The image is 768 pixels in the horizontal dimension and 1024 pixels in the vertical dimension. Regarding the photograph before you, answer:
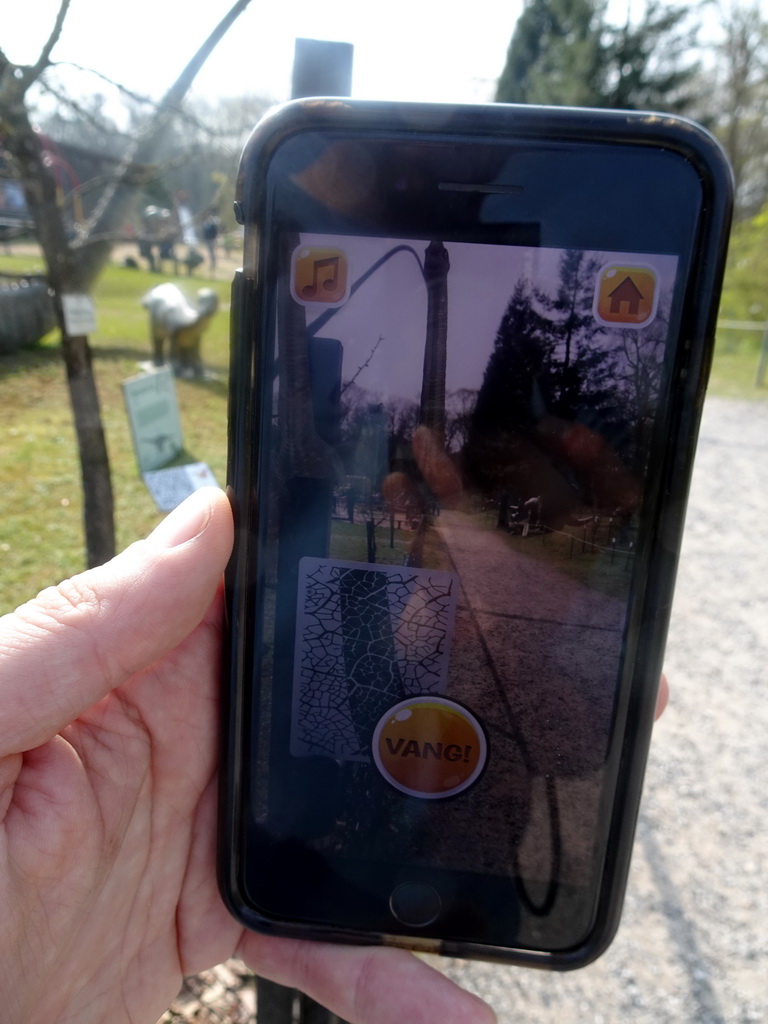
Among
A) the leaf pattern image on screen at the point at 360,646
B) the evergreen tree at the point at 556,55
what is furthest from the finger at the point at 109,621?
Answer: the evergreen tree at the point at 556,55

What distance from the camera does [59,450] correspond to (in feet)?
17.4

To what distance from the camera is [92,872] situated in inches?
40.8

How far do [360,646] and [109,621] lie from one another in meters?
0.35

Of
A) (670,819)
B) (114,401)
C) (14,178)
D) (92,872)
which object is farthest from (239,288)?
(114,401)

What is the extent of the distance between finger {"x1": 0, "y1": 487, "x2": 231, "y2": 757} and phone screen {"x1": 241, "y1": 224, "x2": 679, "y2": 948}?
9cm

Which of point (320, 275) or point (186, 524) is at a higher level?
point (320, 275)

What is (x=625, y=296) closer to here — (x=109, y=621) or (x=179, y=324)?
(x=109, y=621)

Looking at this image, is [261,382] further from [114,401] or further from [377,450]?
[114,401]

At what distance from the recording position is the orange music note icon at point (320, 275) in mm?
938

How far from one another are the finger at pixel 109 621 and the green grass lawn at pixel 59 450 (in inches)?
99.4

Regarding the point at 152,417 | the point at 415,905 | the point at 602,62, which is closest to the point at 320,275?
the point at 415,905

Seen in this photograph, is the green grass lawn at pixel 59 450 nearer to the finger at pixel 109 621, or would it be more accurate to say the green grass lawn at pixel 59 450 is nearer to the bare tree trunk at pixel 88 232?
the bare tree trunk at pixel 88 232

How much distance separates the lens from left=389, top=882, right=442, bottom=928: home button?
1080 mm

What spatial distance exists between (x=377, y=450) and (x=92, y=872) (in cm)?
71
